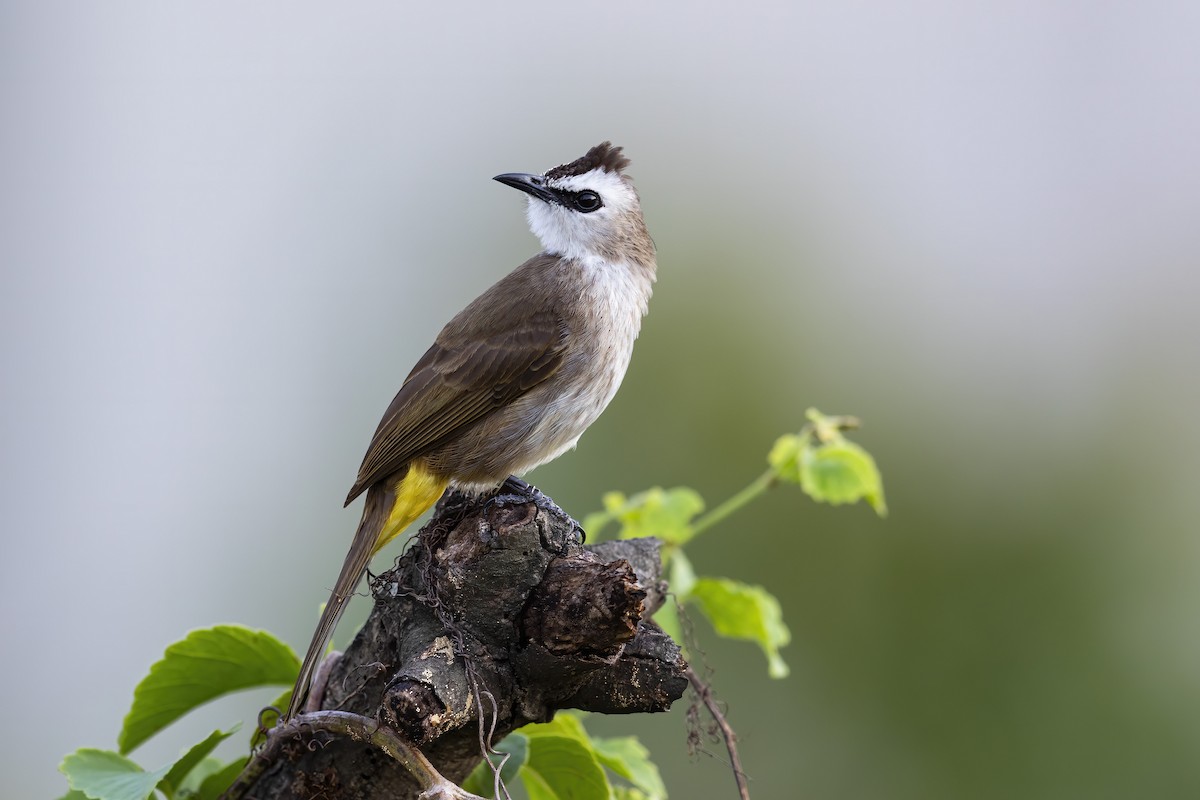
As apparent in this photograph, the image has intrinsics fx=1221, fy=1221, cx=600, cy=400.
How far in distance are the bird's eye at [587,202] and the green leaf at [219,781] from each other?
1.96 meters

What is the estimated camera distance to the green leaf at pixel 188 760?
1.82 m

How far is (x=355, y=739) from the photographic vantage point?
5.54ft

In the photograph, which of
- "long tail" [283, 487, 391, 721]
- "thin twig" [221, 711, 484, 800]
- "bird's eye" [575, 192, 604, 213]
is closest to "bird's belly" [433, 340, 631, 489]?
"long tail" [283, 487, 391, 721]

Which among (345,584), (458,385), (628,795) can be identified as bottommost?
(628,795)

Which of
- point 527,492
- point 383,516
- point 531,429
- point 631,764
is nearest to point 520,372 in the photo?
point 531,429

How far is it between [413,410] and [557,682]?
1.10m

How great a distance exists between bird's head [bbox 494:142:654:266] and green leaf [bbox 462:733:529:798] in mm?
1688

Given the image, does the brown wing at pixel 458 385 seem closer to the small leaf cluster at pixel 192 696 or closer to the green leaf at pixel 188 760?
the small leaf cluster at pixel 192 696

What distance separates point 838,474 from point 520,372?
81 cm

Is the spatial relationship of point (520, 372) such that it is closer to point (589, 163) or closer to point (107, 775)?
point (589, 163)

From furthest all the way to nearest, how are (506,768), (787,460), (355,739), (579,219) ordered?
(579,219)
(787,460)
(506,768)
(355,739)

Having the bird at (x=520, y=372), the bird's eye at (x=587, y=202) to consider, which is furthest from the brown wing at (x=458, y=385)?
the bird's eye at (x=587, y=202)

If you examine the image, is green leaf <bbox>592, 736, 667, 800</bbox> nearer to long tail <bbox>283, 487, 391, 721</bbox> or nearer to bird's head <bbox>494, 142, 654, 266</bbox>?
long tail <bbox>283, 487, 391, 721</bbox>

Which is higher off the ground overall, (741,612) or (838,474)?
(838,474)
